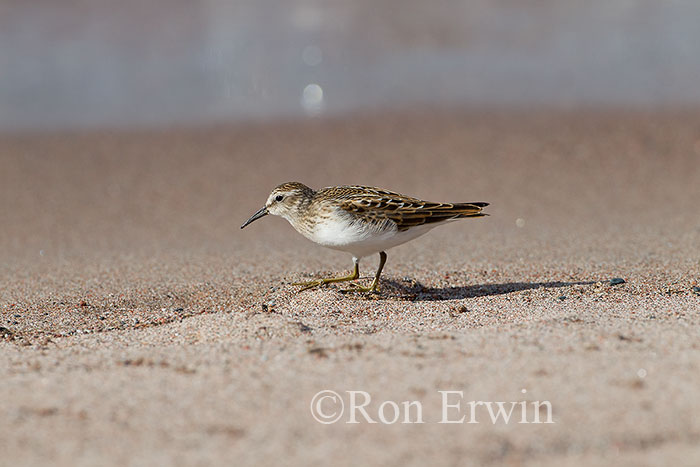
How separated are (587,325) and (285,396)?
1.61 meters

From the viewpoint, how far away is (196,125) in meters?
10.6

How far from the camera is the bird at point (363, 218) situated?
525 centimetres

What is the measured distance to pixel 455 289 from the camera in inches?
222

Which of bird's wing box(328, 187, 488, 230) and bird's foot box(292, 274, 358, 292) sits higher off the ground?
bird's wing box(328, 187, 488, 230)

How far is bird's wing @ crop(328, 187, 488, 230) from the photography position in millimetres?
5281

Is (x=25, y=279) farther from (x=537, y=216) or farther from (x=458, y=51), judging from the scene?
(x=458, y=51)

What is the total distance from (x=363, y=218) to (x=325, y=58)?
292 inches

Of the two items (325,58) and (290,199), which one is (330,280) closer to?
(290,199)

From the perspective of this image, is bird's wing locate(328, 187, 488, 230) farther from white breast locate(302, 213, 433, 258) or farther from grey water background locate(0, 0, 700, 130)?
grey water background locate(0, 0, 700, 130)

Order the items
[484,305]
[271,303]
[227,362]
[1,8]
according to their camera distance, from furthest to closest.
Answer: [1,8] → [271,303] → [484,305] → [227,362]

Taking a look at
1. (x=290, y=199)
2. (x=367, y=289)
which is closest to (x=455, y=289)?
(x=367, y=289)

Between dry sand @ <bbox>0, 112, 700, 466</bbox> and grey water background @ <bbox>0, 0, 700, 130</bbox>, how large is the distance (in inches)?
35.6

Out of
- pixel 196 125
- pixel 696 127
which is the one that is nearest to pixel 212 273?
pixel 196 125

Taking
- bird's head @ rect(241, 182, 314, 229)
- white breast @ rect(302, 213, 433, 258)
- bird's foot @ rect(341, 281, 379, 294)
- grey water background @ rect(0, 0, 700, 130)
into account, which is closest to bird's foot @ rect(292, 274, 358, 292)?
bird's foot @ rect(341, 281, 379, 294)
